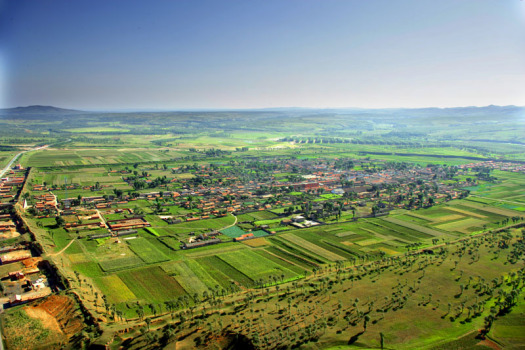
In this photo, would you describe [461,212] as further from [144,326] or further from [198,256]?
[144,326]

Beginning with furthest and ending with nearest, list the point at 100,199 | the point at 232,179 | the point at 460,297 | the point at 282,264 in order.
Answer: the point at 232,179 < the point at 100,199 < the point at 282,264 < the point at 460,297

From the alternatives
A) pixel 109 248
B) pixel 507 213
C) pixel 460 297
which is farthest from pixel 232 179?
pixel 460 297

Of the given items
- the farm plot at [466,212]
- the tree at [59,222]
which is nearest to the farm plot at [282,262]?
the tree at [59,222]

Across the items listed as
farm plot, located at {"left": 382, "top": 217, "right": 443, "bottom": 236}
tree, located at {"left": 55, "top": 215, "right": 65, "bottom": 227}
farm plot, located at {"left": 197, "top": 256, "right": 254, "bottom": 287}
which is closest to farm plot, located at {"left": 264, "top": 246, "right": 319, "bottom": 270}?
farm plot, located at {"left": 197, "top": 256, "right": 254, "bottom": 287}

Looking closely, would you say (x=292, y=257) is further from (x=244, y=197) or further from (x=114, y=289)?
(x=244, y=197)

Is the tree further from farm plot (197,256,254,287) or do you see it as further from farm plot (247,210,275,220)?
farm plot (247,210,275,220)

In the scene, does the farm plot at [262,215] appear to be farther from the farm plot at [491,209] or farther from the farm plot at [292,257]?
the farm plot at [491,209]
